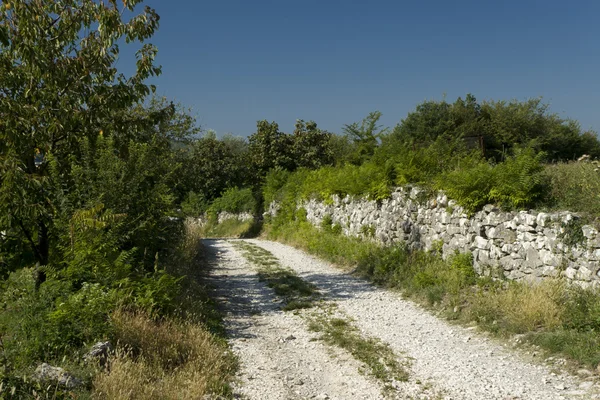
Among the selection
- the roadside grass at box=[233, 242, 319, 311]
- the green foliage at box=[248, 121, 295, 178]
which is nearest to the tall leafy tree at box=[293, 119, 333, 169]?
the green foliage at box=[248, 121, 295, 178]

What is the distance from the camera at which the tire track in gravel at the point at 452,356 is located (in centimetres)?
518

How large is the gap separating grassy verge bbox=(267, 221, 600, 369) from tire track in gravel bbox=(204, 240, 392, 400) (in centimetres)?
260

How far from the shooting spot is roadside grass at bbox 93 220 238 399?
187 inches

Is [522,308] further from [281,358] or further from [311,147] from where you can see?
[311,147]

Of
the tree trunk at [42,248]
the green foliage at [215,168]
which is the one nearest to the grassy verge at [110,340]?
the tree trunk at [42,248]

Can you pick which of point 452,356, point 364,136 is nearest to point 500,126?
point 364,136

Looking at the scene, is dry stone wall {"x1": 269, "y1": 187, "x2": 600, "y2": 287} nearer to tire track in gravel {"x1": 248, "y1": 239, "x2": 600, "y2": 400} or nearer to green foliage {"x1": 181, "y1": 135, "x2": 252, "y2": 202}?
tire track in gravel {"x1": 248, "y1": 239, "x2": 600, "y2": 400}

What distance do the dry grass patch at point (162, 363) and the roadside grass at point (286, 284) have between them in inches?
118

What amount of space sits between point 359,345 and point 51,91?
21.8ft

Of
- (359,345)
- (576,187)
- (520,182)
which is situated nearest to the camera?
(359,345)

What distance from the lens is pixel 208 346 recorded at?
6.16 meters

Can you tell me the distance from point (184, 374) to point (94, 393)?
3.51 ft

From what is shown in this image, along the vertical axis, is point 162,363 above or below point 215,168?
below

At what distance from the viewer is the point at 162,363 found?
18.7ft
